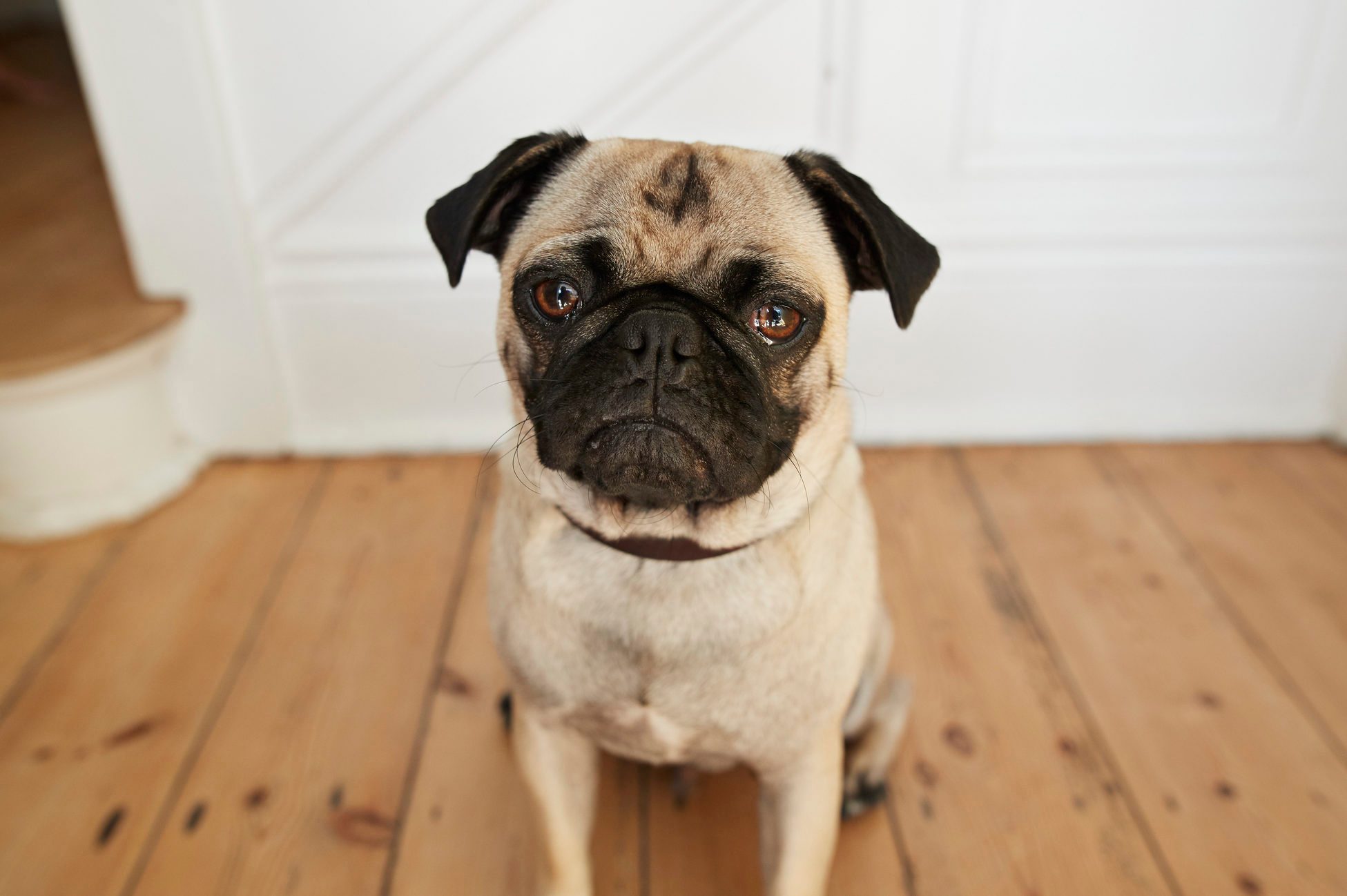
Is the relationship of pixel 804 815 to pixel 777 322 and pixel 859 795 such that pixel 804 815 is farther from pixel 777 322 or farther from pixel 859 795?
pixel 777 322

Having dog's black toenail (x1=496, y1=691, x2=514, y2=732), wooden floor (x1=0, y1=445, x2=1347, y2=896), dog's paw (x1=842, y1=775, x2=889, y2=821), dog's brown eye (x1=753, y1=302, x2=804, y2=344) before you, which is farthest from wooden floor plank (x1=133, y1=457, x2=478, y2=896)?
dog's brown eye (x1=753, y1=302, x2=804, y2=344)

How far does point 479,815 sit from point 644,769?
0.34m

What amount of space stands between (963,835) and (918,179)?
1.72 meters

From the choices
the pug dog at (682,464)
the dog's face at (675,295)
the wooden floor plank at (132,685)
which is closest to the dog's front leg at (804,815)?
the pug dog at (682,464)

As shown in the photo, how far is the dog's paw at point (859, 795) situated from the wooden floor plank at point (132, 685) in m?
1.33

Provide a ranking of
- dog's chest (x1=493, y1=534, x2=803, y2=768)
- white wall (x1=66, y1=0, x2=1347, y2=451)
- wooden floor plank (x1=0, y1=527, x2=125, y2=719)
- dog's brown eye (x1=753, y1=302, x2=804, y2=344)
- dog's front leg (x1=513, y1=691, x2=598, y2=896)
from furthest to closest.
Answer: white wall (x1=66, y1=0, x2=1347, y2=451), wooden floor plank (x1=0, y1=527, x2=125, y2=719), dog's front leg (x1=513, y1=691, x2=598, y2=896), dog's chest (x1=493, y1=534, x2=803, y2=768), dog's brown eye (x1=753, y1=302, x2=804, y2=344)

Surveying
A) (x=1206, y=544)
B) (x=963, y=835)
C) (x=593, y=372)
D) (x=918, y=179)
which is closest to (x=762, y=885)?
(x=963, y=835)

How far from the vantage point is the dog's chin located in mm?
1284

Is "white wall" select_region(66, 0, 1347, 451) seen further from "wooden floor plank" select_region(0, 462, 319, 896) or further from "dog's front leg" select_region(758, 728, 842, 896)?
"dog's front leg" select_region(758, 728, 842, 896)

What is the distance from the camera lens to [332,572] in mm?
2588

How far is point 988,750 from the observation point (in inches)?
82.8

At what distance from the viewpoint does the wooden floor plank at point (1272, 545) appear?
231 cm

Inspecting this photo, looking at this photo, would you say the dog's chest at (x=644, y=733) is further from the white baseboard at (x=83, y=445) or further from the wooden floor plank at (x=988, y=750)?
the white baseboard at (x=83, y=445)

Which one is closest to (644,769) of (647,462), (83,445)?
(647,462)
